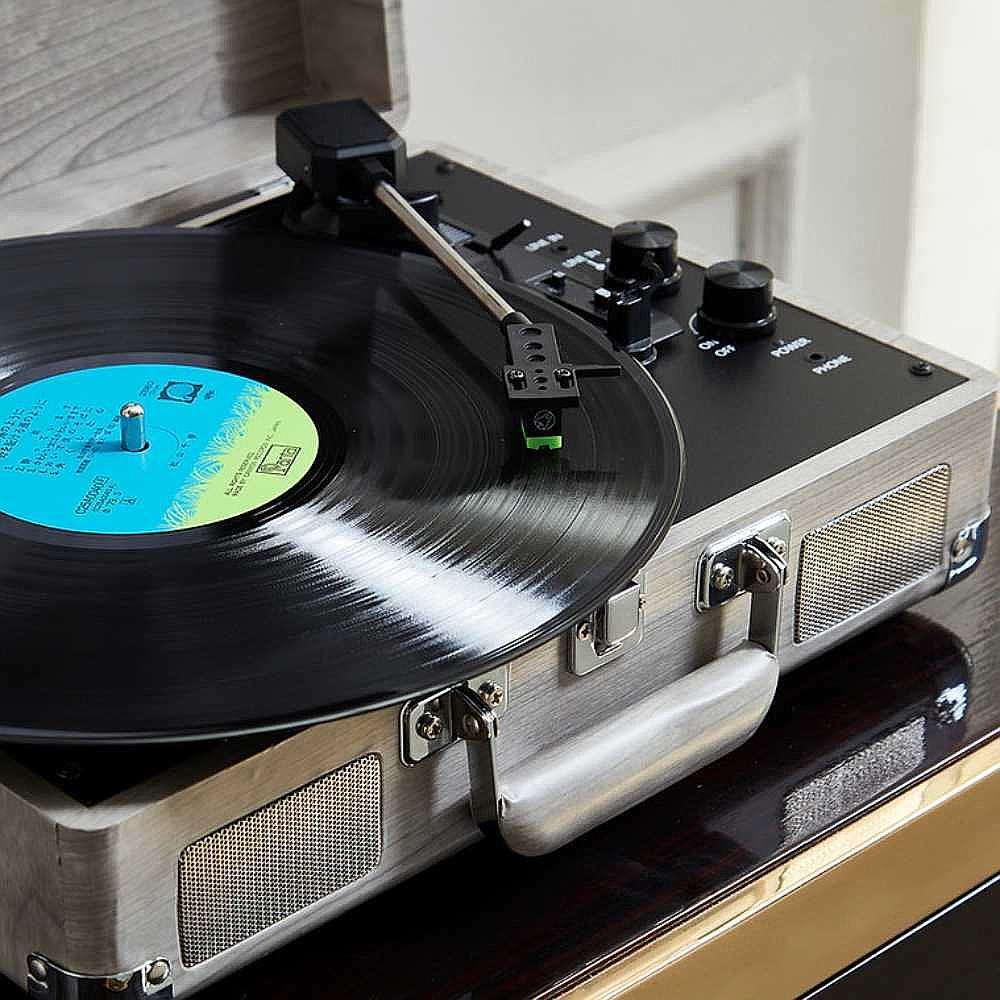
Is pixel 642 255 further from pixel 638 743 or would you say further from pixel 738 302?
pixel 638 743

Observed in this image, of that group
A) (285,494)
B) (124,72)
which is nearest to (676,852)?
(285,494)

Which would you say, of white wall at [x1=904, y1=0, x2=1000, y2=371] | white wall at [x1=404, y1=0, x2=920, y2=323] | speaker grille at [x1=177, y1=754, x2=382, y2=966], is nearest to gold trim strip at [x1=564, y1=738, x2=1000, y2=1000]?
speaker grille at [x1=177, y1=754, x2=382, y2=966]

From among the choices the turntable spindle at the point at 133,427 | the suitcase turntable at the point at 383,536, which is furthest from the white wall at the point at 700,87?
the turntable spindle at the point at 133,427

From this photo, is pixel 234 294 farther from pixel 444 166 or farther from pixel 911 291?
pixel 911 291

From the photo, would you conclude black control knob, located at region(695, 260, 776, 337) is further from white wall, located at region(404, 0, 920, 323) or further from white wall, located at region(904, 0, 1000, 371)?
white wall, located at region(904, 0, 1000, 371)

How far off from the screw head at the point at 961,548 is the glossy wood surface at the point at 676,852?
0.04 metres

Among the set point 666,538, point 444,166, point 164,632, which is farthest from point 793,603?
point 444,166

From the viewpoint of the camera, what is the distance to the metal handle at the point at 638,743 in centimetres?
77

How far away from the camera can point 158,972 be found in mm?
702

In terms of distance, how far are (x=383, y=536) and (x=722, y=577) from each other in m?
0.16

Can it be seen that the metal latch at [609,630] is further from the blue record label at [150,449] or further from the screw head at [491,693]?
the blue record label at [150,449]

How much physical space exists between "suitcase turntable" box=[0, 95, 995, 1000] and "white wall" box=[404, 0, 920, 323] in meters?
0.49

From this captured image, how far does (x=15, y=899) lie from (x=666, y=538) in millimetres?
304

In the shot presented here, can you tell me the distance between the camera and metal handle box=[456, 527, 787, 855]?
77 centimetres
